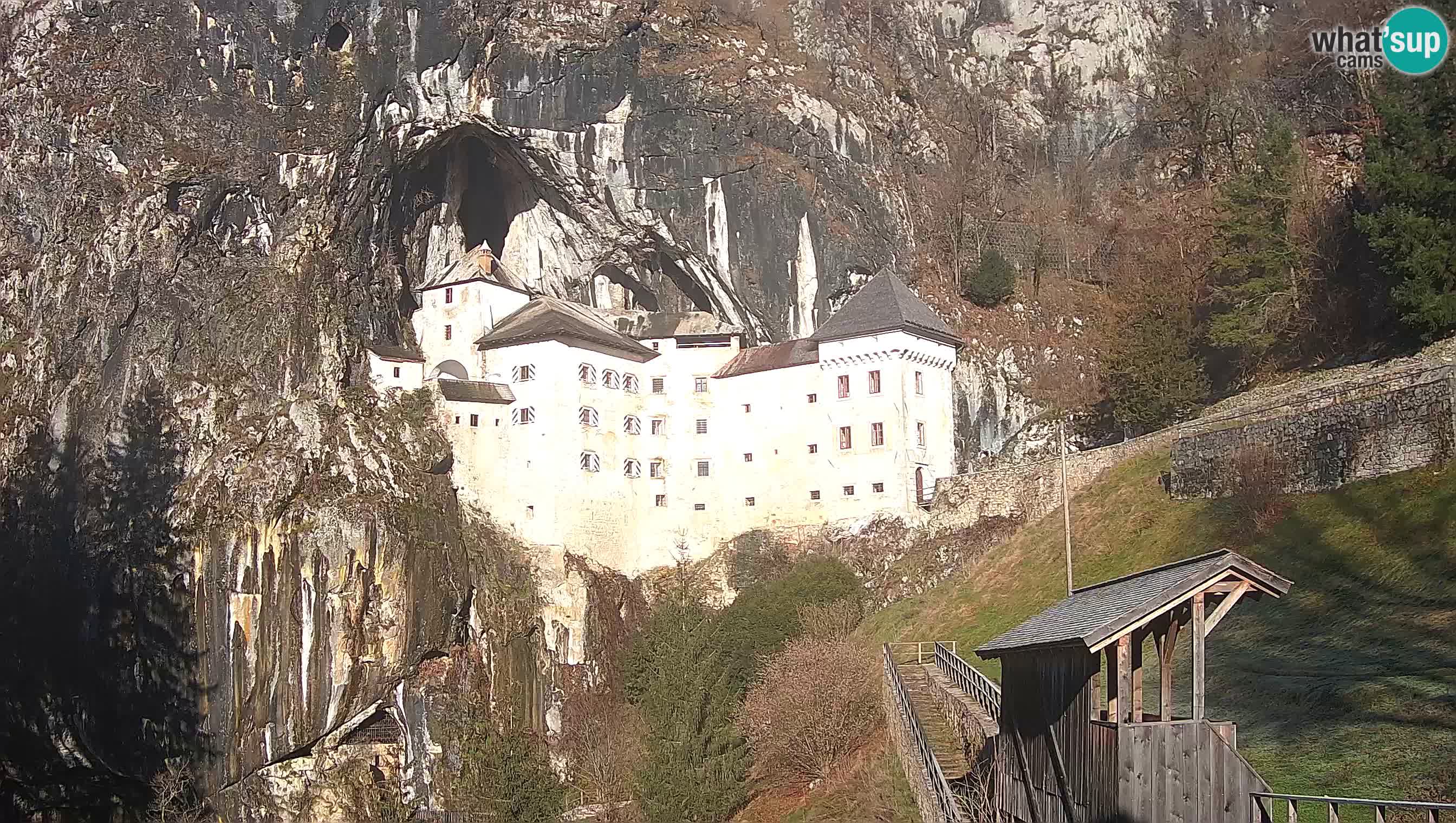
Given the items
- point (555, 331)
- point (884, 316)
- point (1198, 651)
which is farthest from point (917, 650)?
point (1198, 651)

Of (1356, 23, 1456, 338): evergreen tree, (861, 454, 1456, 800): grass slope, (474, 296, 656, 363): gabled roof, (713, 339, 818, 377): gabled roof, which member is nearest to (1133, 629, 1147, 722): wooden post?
(861, 454, 1456, 800): grass slope

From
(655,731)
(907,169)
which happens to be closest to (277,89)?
(907,169)

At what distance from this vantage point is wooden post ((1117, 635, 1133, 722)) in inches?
701

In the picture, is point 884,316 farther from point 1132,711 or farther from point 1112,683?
point 1132,711

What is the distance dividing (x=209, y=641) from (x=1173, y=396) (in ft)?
109

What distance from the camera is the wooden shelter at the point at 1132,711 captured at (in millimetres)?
16312

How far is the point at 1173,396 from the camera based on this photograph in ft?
168

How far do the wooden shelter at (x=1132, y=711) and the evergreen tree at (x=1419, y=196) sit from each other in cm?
2615

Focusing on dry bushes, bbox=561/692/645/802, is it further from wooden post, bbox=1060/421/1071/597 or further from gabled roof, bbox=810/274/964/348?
gabled roof, bbox=810/274/964/348

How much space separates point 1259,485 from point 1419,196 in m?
11.4

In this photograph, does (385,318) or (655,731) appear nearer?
(655,731)

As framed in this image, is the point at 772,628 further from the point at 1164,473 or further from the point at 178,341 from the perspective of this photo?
the point at 178,341

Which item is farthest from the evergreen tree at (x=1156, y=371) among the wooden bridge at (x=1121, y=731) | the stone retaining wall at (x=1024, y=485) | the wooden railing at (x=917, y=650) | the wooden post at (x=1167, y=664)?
the wooden post at (x=1167, y=664)

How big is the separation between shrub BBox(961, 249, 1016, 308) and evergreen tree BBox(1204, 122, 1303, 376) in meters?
8.66
